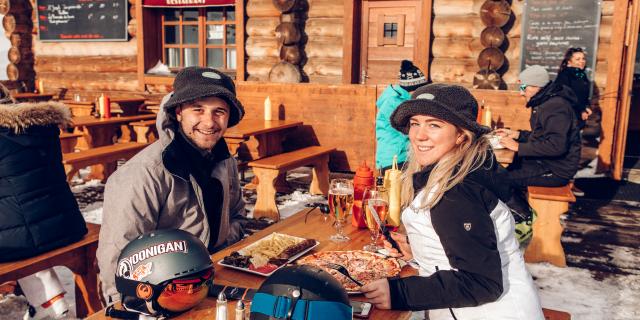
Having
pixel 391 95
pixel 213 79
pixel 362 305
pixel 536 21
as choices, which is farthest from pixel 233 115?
pixel 536 21

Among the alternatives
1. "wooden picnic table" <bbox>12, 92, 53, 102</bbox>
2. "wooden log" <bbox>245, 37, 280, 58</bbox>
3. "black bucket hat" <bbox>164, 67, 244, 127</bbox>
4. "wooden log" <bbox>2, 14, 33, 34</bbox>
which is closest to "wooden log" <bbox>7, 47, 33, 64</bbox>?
"wooden log" <bbox>2, 14, 33, 34</bbox>

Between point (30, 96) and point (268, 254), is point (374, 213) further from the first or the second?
point (30, 96)

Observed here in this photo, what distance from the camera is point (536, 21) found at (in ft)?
26.3

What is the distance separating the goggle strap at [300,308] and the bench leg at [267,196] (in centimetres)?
462

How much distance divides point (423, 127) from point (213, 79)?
992mm

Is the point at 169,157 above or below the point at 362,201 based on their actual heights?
above

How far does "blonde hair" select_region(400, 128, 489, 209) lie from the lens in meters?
1.81

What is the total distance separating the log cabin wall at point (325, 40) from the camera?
9.43 m

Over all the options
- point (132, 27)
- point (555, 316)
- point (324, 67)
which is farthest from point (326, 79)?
point (555, 316)

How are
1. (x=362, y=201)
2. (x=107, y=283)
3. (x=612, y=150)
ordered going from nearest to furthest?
(x=107, y=283) < (x=362, y=201) < (x=612, y=150)

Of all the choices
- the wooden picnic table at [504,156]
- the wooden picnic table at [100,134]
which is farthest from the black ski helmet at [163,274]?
the wooden picnic table at [100,134]

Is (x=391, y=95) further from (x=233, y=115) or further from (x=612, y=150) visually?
(x=612, y=150)

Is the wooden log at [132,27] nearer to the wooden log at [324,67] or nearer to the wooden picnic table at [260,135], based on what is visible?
the wooden log at [324,67]

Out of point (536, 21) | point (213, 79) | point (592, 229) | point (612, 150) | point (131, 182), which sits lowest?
point (592, 229)
